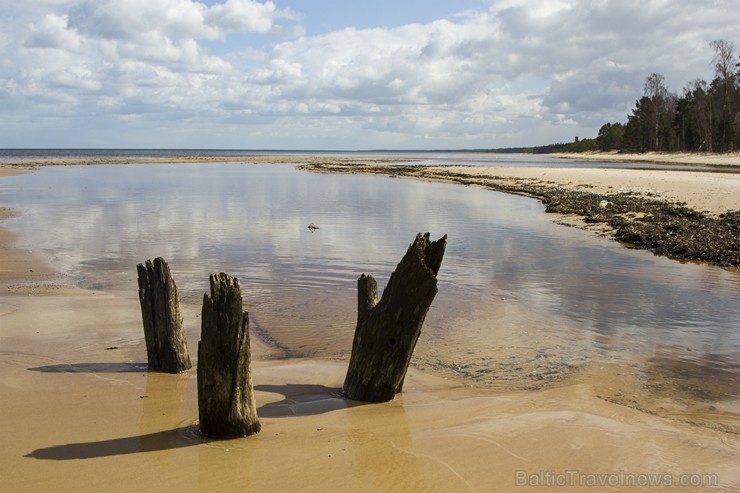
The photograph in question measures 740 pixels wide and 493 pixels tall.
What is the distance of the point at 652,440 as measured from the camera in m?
5.50

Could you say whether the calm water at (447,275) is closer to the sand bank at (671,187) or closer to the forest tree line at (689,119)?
the sand bank at (671,187)

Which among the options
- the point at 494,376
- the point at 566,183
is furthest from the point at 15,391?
the point at 566,183

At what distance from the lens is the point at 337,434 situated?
5.46 meters

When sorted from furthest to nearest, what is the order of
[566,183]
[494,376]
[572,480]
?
[566,183], [494,376], [572,480]

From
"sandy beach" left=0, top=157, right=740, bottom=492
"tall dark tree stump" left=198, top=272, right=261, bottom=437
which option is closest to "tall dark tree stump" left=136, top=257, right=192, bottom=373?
"sandy beach" left=0, top=157, right=740, bottom=492

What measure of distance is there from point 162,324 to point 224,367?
218 cm

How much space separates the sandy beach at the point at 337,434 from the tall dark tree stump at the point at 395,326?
0.22 metres

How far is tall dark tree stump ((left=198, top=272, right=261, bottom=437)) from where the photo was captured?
527 cm

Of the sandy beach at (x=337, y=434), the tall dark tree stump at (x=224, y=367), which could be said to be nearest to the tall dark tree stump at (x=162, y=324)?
the sandy beach at (x=337, y=434)

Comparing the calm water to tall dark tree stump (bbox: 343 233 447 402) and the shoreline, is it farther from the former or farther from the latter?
tall dark tree stump (bbox: 343 233 447 402)

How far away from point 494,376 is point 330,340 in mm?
2371

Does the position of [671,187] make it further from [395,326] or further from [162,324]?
[162,324]

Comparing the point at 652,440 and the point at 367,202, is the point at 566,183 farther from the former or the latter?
the point at 652,440

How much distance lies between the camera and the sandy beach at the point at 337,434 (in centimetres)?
468
